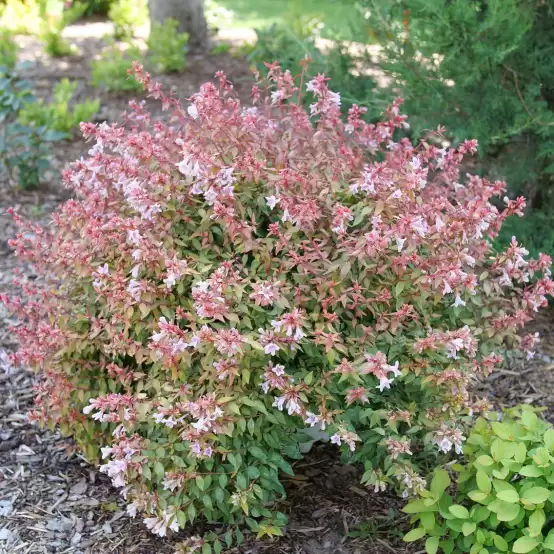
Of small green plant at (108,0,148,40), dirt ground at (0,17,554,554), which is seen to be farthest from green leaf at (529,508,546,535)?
small green plant at (108,0,148,40)

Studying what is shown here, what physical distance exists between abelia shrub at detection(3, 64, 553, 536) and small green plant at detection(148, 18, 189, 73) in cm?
441

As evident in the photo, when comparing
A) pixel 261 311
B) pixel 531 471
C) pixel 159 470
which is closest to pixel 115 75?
pixel 261 311

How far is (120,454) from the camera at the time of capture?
228 centimetres

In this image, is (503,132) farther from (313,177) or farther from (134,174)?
(134,174)

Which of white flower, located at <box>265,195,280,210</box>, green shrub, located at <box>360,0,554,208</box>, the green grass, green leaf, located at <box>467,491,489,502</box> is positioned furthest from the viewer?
the green grass

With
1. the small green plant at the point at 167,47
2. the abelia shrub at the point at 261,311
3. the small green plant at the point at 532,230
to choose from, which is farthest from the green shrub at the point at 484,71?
the small green plant at the point at 167,47

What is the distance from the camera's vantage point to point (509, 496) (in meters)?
2.09

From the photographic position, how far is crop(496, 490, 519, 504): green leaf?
2.08 meters

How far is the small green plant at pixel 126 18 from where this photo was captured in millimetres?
8383

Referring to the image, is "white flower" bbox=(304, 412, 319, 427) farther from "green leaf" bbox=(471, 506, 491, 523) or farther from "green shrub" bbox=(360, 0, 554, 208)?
"green shrub" bbox=(360, 0, 554, 208)

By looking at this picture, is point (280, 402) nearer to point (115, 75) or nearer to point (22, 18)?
point (115, 75)

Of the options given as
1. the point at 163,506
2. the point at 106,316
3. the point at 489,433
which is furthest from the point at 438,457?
the point at 106,316

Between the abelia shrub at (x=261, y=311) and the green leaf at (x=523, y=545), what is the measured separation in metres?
0.35

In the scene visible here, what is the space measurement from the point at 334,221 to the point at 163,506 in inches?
39.7
